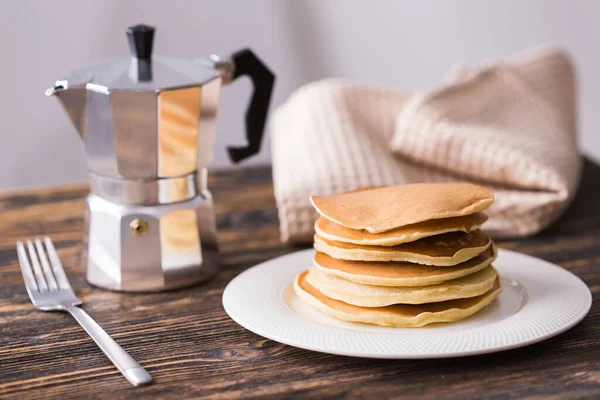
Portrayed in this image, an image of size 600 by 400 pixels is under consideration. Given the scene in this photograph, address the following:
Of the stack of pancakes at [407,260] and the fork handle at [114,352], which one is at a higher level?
the stack of pancakes at [407,260]

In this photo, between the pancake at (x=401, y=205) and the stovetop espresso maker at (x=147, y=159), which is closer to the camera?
the pancake at (x=401, y=205)

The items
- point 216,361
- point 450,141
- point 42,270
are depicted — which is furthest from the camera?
point 450,141

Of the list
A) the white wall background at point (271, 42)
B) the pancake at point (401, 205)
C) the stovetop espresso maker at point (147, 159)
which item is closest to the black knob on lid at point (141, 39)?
the stovetop espresso maker at point (147, 159)

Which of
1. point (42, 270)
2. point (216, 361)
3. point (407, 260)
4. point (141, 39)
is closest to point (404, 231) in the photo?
point (407, 260)

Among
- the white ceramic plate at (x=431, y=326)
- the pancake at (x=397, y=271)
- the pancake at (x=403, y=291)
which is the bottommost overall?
the white ceramic plate at (x=431, y=326)

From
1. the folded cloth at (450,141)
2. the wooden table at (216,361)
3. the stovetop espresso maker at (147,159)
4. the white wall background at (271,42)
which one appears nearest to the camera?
the wooden table at (216,361)

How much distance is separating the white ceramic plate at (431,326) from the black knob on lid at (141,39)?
0.91 feet

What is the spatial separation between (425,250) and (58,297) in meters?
0.42

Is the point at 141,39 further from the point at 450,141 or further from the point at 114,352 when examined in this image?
the point at 450,141

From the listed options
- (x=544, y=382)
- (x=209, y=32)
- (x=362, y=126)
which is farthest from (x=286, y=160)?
(x=209, y=32)

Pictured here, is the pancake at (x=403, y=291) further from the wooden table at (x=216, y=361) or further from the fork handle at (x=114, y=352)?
the fork handle at (x=114, y=352)

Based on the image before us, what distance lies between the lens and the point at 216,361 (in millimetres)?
694

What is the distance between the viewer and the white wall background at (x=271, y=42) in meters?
1.83

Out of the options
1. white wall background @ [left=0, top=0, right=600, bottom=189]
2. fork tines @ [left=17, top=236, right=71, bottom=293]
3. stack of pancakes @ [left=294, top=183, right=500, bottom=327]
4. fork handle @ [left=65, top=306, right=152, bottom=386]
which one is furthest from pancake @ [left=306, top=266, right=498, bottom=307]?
white wall background @ [left=0, top=0, right=600, bottom=189]
